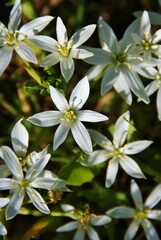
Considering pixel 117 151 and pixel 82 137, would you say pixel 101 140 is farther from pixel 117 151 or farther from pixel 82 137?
pixel 82 137

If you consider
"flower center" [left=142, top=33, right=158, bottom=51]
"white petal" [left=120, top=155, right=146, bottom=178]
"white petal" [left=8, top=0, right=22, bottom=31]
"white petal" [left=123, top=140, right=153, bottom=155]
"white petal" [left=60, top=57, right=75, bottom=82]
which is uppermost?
"white petal" [left=8, top=0, right=22, bottom=31]

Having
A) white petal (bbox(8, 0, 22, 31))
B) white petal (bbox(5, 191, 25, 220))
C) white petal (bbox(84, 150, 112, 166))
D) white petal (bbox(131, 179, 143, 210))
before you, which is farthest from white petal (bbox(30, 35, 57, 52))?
Result: white petal (bbox(131, 179, 143, 210))

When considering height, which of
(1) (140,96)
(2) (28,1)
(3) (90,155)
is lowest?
(3) (90,155)

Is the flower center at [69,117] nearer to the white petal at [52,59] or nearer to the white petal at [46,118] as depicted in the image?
the white petal at [46,118]

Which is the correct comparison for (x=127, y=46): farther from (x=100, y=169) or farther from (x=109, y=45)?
(x=100, y=169)

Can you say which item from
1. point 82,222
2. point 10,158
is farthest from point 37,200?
point 82,222

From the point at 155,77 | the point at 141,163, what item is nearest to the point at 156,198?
the point at 141,163

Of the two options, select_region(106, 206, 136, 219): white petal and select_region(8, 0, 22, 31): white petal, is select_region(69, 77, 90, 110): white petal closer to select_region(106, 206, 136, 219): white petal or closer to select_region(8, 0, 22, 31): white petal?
select_region(8, 0, 22, 31): white petal

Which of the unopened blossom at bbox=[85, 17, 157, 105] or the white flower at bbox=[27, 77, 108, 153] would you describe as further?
the unopened blossom at bbox=[85, 17, 157, 105]
